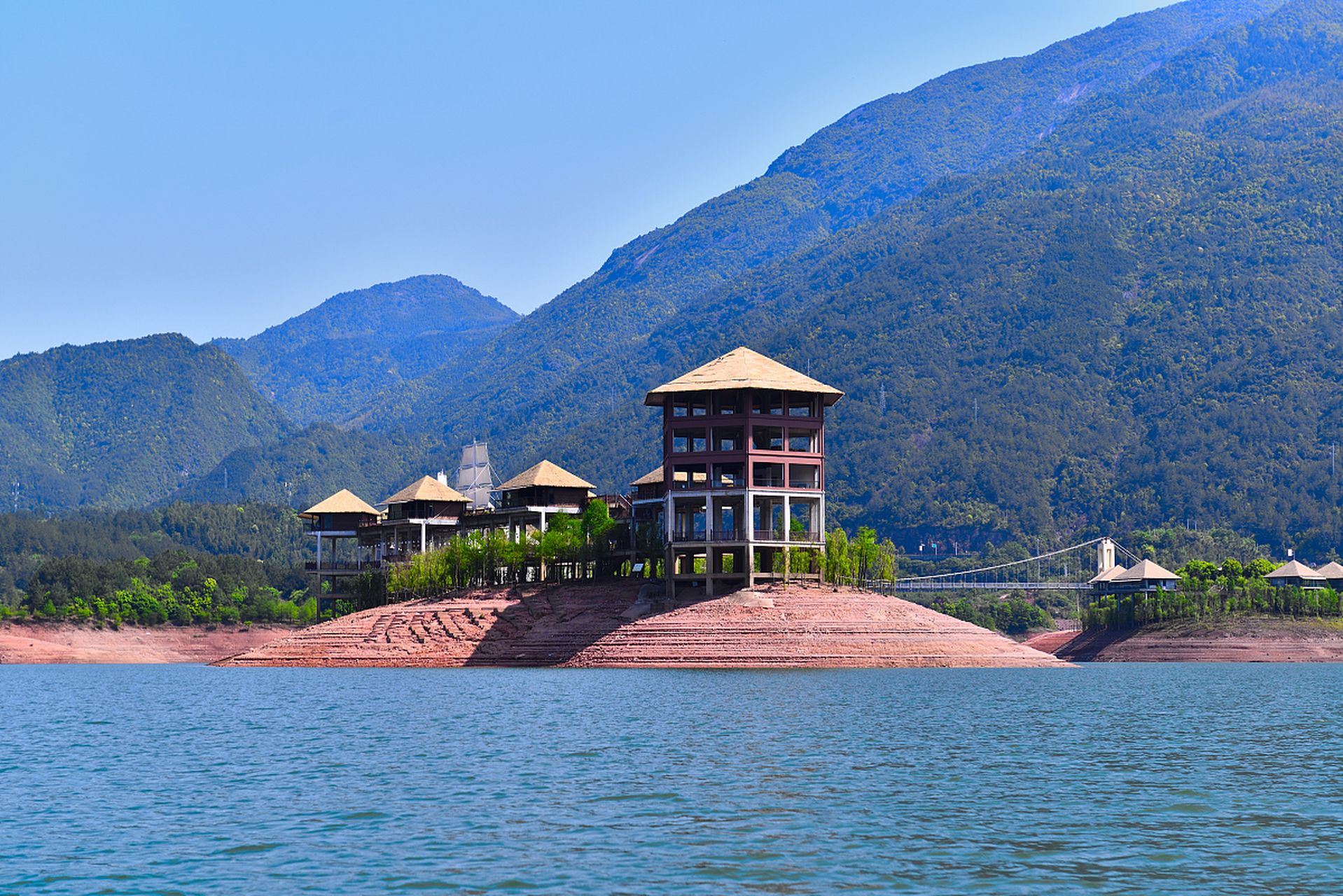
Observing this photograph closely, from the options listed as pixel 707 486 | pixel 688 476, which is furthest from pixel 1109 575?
pixel 707 486


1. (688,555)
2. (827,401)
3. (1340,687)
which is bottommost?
(1340,687)

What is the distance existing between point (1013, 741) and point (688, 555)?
236 ft

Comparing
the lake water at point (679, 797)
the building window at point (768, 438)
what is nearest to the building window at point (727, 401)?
the building window at point (768, 438)

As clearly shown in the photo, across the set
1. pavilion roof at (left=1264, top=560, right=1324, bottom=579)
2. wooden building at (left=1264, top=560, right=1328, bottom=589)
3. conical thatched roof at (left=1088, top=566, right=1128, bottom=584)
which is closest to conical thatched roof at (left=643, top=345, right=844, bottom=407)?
conical thatched roof at (left=1088, top=566, right=1128, bottom=584)

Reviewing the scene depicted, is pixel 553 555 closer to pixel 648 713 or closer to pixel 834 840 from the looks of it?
pixel 648 713

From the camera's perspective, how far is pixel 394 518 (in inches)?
5773

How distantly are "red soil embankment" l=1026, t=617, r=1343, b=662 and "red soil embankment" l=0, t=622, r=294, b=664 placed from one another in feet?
301

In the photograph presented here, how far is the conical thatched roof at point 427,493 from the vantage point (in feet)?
473

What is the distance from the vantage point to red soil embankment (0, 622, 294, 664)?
164375 millimetres

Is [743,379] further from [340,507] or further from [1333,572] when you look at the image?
[1333,572]

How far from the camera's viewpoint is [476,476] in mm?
→ 173125

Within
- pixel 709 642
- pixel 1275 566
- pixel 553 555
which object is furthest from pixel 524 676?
pixel 1275 566

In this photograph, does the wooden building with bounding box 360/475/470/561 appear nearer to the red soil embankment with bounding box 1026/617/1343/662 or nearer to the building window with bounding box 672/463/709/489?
the building window with bounding box 672/463/709/489

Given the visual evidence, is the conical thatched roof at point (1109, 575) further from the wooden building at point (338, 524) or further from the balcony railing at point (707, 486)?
the wooden building at point (338, 524)
